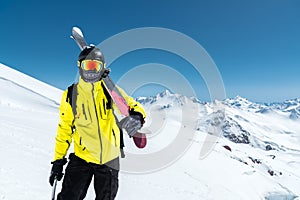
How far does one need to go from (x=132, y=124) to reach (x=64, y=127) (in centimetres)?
110

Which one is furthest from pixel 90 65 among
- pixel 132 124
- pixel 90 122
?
pixel 132 124

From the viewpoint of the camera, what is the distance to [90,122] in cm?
368

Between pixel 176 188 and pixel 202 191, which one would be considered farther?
pixel 202 191

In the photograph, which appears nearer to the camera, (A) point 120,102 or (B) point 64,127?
(A) point 120,102

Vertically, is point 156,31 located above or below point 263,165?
below

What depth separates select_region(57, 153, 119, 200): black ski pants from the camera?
3.64 meters

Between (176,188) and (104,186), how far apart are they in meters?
8.63

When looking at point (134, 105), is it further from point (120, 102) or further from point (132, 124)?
point (132, 124)

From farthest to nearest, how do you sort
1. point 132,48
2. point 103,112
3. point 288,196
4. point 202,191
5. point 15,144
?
point 288,196 → point 202,191 → point 132,48 → point 15,144 → point 103,112

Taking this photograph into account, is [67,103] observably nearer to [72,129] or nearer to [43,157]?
[72,129]

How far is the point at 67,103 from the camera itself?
12.2 feet

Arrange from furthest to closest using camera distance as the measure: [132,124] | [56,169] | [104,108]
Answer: [56,169] < [104,108] < [132,124]

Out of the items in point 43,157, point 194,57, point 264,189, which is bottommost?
point 43,157

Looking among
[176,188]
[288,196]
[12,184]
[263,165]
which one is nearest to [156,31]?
[176,188]
